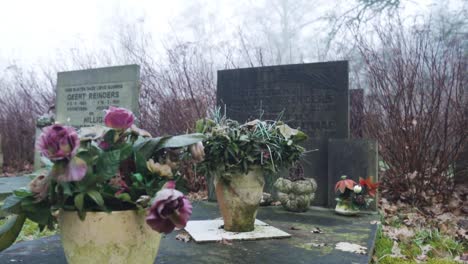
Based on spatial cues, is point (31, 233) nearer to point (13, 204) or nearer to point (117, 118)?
point (13, 204)

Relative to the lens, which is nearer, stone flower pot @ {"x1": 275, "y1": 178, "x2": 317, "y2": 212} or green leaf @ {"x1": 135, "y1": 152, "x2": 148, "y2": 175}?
green leaf @ {"x1": 135, "y1": 152, "x2": 148, "y2": 175}

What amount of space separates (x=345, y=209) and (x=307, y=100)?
1.29m

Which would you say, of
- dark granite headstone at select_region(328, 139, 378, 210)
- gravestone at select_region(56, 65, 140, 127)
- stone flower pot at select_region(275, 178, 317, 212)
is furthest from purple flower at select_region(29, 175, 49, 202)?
gravestone at select_region(56, 65, 140, 127)

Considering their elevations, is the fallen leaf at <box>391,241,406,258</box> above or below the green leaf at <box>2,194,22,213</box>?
below

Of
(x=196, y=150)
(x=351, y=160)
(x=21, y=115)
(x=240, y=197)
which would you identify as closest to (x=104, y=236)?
(x=196, y=150)

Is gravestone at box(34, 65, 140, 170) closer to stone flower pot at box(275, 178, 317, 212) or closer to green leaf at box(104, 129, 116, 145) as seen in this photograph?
stone flower pot at box(275, 178, 317, 212)

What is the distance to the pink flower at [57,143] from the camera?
1199 mm

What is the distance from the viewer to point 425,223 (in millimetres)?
3879

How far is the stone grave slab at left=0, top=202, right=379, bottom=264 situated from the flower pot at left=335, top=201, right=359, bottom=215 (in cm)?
39

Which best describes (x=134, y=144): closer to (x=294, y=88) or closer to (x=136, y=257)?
(x=136, y=257)

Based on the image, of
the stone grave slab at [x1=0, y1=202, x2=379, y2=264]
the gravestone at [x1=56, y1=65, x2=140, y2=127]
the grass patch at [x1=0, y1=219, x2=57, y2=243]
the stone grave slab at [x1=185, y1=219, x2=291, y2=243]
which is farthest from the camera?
the gravestone at [x1=56, y1=65, x2=140, y2=127]

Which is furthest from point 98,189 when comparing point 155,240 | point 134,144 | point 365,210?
point 365,210

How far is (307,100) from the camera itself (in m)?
4.41

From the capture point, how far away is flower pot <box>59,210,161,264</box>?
4.79 ft
